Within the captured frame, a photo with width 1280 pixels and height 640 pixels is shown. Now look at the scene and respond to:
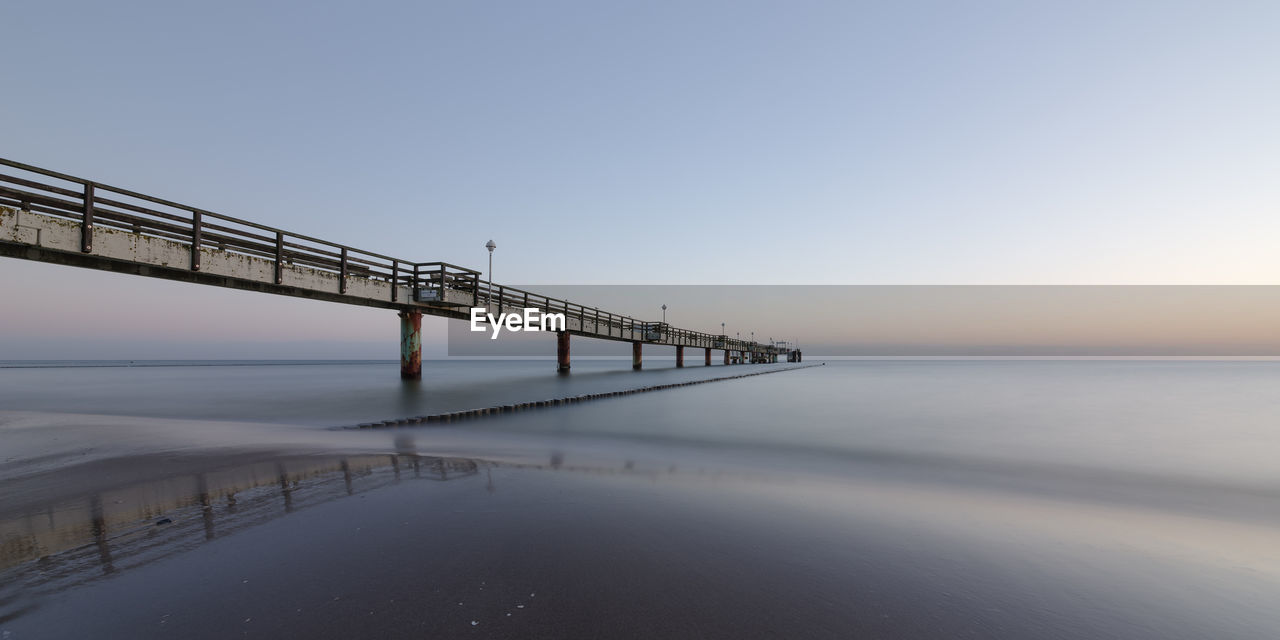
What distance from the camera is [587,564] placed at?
13.5 feet

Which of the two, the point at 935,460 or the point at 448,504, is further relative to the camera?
the point at 935,460

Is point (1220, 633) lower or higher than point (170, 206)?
lower

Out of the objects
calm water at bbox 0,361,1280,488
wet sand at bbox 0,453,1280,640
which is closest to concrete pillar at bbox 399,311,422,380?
calm water at bbox 0,361,1280,488

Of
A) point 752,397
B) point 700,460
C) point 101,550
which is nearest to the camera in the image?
point 101,550

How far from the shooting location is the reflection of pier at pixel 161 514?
3.80 m

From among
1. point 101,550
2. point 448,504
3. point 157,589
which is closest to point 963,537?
point 448,504

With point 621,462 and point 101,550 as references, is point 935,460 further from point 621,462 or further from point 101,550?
point 101,550

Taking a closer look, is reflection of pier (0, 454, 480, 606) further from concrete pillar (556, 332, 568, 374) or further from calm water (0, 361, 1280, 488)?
concrete pillar (556, 332, 568, 374)

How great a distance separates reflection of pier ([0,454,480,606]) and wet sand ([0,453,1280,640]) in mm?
29

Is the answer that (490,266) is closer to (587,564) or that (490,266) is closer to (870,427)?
(870,427)

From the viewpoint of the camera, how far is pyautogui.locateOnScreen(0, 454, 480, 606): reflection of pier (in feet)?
12.5

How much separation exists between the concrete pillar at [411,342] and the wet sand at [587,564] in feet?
73.1

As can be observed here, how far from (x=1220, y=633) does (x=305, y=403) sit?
22.9 m

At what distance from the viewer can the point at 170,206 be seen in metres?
14.4
